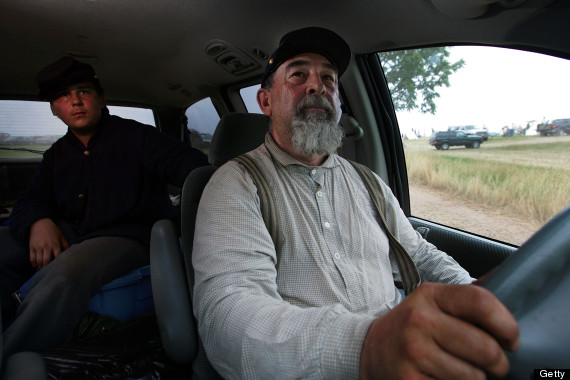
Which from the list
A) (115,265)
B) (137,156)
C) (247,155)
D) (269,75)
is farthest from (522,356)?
(137,156)

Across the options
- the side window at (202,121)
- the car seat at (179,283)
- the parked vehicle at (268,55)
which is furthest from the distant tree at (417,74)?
the side window at (202,121)

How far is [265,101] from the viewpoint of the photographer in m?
1.71

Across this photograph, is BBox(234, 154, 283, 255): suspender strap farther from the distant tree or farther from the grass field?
the distant tree

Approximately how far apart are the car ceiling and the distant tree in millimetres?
114

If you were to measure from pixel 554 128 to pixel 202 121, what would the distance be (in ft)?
11.7

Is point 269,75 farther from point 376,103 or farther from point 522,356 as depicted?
point 522,356

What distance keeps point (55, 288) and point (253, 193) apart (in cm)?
93

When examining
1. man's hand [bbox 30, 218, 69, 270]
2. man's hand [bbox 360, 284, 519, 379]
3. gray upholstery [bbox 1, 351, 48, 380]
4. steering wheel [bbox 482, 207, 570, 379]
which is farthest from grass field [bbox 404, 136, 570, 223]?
man's hand [bbox 30, 218, 69, 270]

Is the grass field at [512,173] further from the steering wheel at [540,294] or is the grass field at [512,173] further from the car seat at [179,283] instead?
the car seat at [179,283]

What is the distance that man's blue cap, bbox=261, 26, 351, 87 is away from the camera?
1539mm

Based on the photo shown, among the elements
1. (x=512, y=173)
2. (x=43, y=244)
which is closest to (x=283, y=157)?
(x=512, y=173)

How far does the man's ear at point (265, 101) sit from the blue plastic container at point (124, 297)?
37.3 inches

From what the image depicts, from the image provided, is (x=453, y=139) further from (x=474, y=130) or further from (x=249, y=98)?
(x=249, y=98)

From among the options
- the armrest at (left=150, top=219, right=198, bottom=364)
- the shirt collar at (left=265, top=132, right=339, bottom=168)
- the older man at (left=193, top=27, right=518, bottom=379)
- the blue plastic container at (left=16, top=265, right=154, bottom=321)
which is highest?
the shirt collar at (left=265, top=132, right=339, bottom=168)
